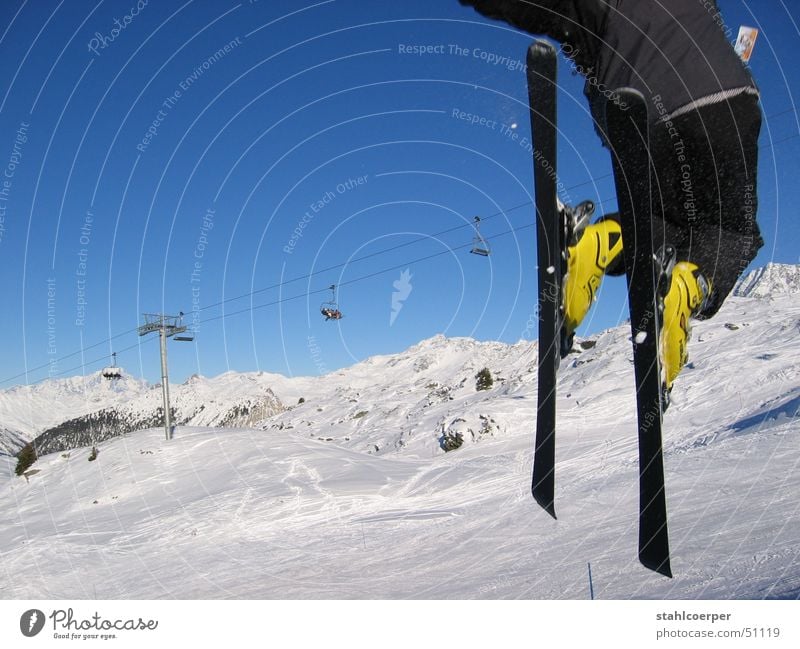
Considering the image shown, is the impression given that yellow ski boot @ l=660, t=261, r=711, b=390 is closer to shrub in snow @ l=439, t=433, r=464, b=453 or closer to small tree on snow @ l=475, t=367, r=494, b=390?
small tree on snow @ l=475, t=367, r=494, b=390

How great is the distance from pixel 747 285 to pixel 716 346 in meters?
1.35

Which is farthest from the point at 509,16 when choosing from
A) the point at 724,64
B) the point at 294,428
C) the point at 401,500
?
the point at 294,428

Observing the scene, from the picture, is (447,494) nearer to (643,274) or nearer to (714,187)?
(643,274)

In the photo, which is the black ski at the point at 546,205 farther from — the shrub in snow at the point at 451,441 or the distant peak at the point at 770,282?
the shrub in snow at the point at 451,441

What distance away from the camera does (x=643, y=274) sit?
79.6 inches

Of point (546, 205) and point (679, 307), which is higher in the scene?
point (546, 205)

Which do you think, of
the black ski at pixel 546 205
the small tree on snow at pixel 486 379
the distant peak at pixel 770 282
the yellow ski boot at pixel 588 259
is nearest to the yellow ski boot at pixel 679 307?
the yellow ski boot at pixel 588 259

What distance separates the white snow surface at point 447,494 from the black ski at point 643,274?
0.70m

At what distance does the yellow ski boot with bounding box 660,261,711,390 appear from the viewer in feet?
6.78

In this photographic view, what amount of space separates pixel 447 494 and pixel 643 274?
4540 mm

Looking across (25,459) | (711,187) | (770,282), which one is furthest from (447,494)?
(25,459)

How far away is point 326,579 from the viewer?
3.45m

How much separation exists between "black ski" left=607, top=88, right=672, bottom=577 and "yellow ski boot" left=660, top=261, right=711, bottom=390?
44 mm
